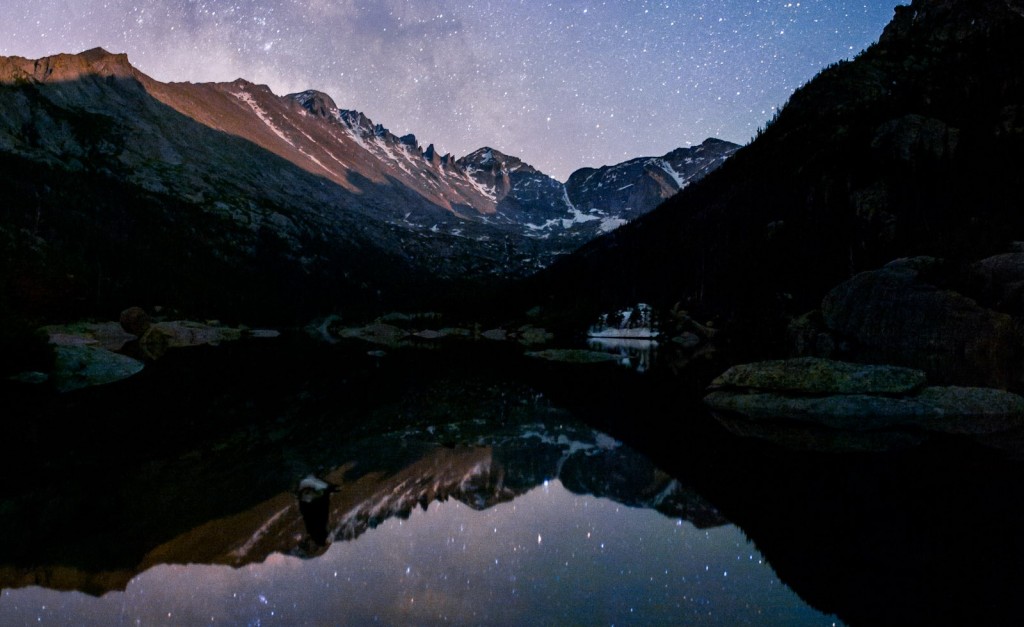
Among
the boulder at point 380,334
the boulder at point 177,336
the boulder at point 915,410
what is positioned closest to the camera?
the boulder at point 915,410

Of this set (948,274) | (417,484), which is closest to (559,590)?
(417,484)

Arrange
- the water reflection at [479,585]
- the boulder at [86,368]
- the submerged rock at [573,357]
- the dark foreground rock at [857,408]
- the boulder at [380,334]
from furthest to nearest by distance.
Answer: the boulder at [380,334]
the submerged rock at [573,357]
the boulder at [86,368]
the dark foreground rock at [857,408]
the water reflection at [479,585]

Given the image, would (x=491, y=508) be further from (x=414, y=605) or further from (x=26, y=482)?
(x=26, y=482)

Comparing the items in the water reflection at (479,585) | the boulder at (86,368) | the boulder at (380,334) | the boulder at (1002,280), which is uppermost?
the boulder at (1002,280)

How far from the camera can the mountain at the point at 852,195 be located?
4816 centimetres

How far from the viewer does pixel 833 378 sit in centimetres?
1955

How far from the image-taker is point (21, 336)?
2891cm

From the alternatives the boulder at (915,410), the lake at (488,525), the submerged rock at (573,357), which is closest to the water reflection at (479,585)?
the lake at (488,525)

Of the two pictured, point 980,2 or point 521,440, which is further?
point 980,2

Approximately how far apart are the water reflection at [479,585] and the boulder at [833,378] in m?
12.2

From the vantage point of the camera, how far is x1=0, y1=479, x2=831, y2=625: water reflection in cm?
704

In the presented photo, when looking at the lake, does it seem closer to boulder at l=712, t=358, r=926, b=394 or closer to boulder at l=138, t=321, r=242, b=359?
boulder at l=712, t=358, r=926, b=394

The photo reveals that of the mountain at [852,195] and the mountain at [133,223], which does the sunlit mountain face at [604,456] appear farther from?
the mountain at [133,223]

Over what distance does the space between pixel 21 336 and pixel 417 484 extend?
1166 inches
